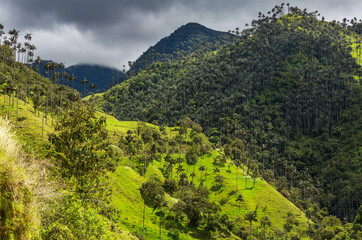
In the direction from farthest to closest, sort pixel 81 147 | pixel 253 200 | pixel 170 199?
pixel 253 200 → pixel 170 199 → pixel 81 147

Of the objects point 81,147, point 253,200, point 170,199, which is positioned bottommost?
point 253,200

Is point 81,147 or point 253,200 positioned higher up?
point 81,147

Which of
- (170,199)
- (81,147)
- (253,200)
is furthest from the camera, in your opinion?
(253,200)

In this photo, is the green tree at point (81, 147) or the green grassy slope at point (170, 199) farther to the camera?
the green grassy slope at point (170, 199)

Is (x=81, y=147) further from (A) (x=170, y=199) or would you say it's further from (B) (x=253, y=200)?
(B) (x=253, y=200)

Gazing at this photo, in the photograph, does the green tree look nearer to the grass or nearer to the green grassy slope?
the green grassy slope

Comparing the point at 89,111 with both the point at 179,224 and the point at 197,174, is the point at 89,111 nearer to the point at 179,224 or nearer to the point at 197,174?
the point at 179,224

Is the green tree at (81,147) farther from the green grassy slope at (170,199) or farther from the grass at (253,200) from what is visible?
the grass at (253,200)

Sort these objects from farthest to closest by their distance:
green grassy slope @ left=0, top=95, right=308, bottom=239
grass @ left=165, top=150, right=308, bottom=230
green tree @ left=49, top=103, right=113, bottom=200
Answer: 1. grass @ left=165, top=150, right=308, bottom=230
2. green grassy slope @ left=0, top=95, right=308, bottom=239
3. green tree @ left=49, top=103, right=113, bottom=200

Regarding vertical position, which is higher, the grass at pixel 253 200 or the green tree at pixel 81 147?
the green tree at pixel 81 147

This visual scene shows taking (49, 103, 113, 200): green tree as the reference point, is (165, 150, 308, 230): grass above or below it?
below

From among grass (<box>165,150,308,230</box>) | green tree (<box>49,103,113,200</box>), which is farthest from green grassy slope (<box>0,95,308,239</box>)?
green tree (<box>49,103,113,200</box>)

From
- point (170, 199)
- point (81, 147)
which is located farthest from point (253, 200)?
point (81, 147)

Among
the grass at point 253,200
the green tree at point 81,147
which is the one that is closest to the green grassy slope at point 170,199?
the grass at point 253,200
